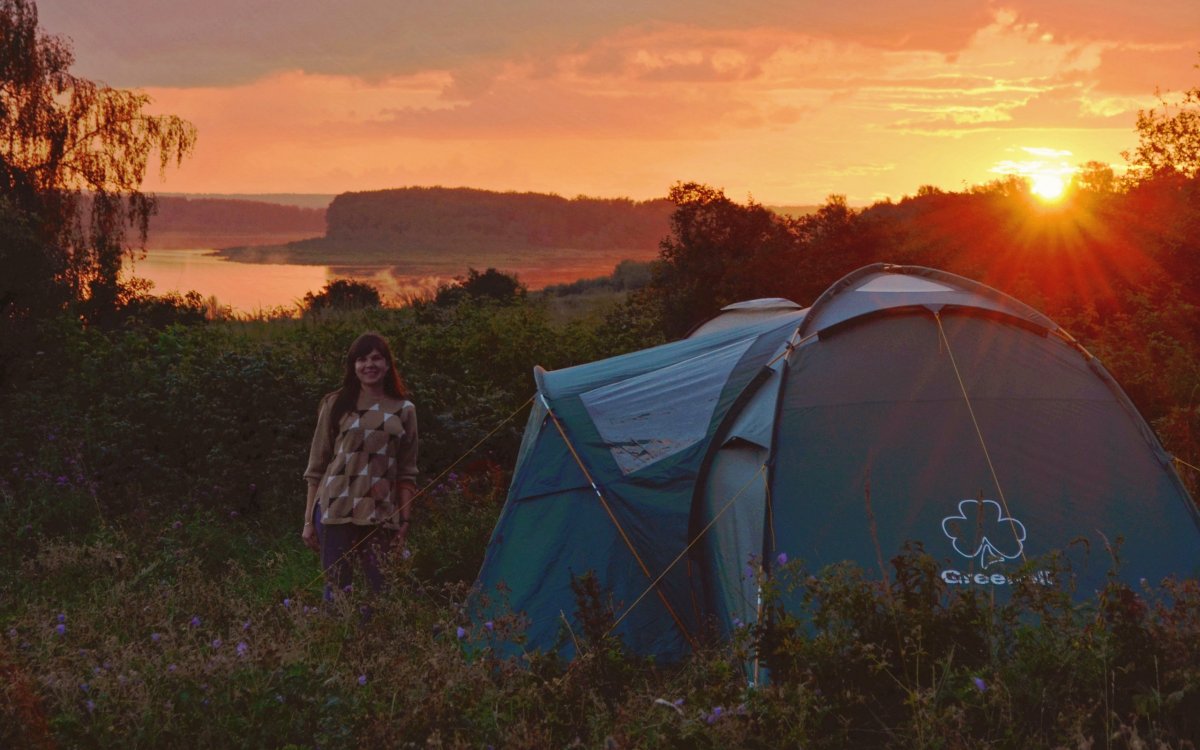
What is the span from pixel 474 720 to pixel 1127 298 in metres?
13.7

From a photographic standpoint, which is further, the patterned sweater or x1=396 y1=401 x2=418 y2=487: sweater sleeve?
x1=396 y1=401 x2=418 y2=487: sweater sleeve

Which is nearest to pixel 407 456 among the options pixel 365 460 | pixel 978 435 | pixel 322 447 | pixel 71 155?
pixel 365 460

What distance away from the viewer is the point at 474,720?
13.8ft

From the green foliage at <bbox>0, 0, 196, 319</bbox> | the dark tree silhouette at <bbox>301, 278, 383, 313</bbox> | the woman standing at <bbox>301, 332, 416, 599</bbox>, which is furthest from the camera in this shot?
the dark tree silhouette at <bbox>301, 278, 383, 313</bbox>

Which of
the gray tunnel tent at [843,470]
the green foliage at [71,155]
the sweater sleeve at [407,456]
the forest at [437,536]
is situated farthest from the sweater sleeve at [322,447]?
the green foliage at [71,155]

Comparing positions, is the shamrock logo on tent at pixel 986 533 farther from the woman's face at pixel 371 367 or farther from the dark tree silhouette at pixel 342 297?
the dark tree silhouette at pixel 342 297

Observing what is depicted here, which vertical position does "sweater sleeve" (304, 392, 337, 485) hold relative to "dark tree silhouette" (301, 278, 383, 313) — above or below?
above

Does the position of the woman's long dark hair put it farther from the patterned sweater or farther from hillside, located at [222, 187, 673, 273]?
hillside, located at [222, 187, 673, 273]

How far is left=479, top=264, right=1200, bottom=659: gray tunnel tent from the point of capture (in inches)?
227

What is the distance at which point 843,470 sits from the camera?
5.86m

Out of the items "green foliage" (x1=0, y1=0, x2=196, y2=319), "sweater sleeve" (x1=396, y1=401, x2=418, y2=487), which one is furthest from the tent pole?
"green foliage" (x1=0, y1=0, x2=196, y2=319)

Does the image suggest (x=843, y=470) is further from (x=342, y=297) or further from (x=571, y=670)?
(x=342, y=297)

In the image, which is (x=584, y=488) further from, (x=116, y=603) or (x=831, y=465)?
(x=116, y=603)

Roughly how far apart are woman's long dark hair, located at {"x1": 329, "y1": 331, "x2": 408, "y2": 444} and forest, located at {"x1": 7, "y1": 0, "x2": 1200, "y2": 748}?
1.11 metres
